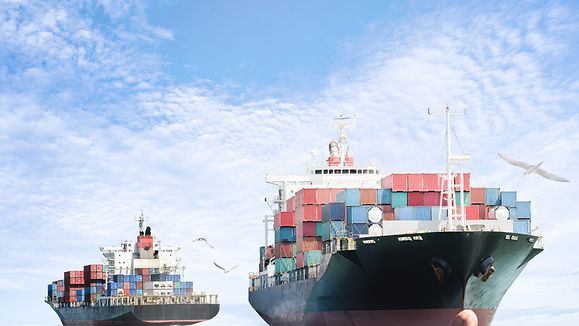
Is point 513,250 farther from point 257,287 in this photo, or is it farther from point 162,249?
point 162,249

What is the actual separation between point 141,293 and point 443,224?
28.8 m

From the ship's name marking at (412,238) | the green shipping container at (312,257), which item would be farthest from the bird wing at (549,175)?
the green shipping container at (312,257)

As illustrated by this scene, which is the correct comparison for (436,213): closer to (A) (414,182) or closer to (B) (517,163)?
(A) (414,182)

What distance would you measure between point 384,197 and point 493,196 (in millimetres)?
6275

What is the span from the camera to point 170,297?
56.1 metres

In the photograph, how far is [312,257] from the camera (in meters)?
42.5

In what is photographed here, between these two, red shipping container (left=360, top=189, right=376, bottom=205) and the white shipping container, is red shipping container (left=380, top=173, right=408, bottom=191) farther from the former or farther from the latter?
the white shipping container

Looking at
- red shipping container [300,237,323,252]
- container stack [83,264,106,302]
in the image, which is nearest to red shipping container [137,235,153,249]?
container stack [83,264,106,302]

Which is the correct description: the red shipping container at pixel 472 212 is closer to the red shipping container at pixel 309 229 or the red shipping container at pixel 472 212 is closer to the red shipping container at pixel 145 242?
the red shipping container at pixel 309 229

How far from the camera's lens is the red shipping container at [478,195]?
4134 centimetres

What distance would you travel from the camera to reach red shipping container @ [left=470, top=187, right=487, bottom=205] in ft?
136

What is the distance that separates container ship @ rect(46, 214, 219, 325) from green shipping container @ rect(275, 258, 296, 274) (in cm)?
837

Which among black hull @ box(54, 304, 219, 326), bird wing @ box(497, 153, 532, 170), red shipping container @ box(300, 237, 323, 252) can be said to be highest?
bird wing @ box(497, 153, 532, 170)

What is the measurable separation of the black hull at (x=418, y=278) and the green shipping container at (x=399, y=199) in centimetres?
483
